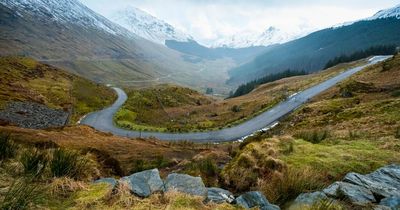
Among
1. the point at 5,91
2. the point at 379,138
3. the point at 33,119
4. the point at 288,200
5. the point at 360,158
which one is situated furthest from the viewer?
the point at 5,91

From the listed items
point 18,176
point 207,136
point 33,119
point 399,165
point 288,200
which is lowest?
point 33,119

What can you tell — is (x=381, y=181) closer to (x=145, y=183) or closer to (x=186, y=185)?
(x=186, y=185)

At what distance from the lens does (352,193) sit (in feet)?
32.7

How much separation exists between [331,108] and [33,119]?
2046 inches

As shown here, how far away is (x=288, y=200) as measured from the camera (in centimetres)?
988

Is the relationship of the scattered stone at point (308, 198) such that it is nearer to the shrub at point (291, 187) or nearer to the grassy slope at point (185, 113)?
the shrub at point (291, 187)

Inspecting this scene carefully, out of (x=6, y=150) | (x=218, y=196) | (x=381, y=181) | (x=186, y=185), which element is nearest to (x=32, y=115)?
(x=6, y=150)

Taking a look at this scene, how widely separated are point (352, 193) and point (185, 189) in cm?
460

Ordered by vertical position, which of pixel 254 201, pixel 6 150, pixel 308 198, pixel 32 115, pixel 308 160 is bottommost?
pixel 32 115

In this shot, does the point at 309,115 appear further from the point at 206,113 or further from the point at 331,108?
Answer: the point at 206,113

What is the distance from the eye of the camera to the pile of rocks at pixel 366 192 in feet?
29.8

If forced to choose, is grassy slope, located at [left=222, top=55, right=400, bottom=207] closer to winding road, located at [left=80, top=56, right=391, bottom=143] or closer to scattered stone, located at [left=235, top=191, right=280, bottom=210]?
scattered stone, located at [left=235, top=191, right=280, bottom=210]

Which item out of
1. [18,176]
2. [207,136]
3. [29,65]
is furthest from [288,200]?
[29,65]

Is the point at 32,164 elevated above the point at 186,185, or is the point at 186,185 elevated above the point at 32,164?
the point at 186,185
